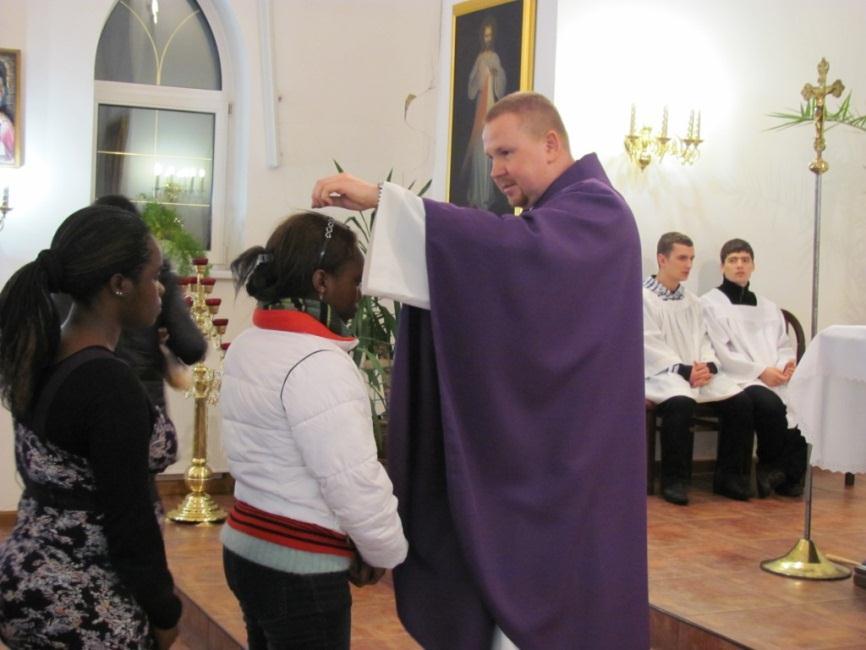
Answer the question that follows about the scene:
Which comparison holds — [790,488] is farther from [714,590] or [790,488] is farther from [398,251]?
[398,251]

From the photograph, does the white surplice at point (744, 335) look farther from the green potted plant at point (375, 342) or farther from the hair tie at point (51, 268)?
the hair tie at point (51, 268)

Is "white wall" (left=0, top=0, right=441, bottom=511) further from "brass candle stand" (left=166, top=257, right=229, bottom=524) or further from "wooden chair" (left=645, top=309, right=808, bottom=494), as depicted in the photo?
"wooden chair" (left=645, top=309, right=808, bottom=494)

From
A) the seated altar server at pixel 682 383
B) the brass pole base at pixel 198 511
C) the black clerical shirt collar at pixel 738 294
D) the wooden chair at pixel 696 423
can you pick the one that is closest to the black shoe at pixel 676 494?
the seated altar server at pixel 682 383

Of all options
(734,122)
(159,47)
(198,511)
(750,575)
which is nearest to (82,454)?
(750,575)

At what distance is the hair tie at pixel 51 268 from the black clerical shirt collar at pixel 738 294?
486 cm

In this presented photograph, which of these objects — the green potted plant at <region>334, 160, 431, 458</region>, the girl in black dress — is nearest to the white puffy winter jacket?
the girl in black dress

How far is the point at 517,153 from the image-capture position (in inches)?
97.4

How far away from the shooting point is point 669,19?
6.14m

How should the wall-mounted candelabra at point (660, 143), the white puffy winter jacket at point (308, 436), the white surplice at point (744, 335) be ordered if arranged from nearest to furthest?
the white puffy winter jacket at point (308, 436) → the wall-mounted candelabra at point (660, 143) → the white surplice at point (744, 335)

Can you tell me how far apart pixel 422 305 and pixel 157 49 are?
4.44 metres

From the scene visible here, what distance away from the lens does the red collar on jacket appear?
2094mm

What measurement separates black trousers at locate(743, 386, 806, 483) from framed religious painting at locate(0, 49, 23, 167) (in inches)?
144

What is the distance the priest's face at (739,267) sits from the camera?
20.0ft

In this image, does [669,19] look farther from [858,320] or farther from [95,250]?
[95,250]
